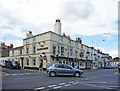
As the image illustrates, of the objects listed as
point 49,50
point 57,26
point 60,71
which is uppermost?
point 57,26

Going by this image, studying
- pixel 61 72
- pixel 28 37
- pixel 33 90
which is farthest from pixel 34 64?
pixel 33 90

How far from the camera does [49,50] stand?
85.4 feet

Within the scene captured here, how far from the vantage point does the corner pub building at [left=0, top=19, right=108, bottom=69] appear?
26.5 metres

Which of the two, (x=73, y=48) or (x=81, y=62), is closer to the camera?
(x=73, y=48)

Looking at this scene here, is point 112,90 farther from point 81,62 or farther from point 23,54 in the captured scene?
point 81,62

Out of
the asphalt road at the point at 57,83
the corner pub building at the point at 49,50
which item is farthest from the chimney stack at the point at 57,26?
the asphalt road at the point at 57,83

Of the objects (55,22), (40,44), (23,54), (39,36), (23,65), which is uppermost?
(55,22)

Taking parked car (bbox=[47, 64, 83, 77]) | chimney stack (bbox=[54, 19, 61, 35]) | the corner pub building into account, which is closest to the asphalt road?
parked car (bbox=[47, 64, 83, 77])

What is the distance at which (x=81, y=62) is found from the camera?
38.8 metres

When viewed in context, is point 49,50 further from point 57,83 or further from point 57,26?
point 57,83

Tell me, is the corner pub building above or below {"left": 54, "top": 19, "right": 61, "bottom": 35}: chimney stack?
below

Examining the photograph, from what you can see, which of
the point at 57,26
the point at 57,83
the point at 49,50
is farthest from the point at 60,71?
the point at 57,26

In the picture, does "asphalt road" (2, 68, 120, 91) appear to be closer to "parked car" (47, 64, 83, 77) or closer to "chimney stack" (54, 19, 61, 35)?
"parked car" (47, 64, 83, 77)

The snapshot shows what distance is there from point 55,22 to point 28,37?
8.03m
